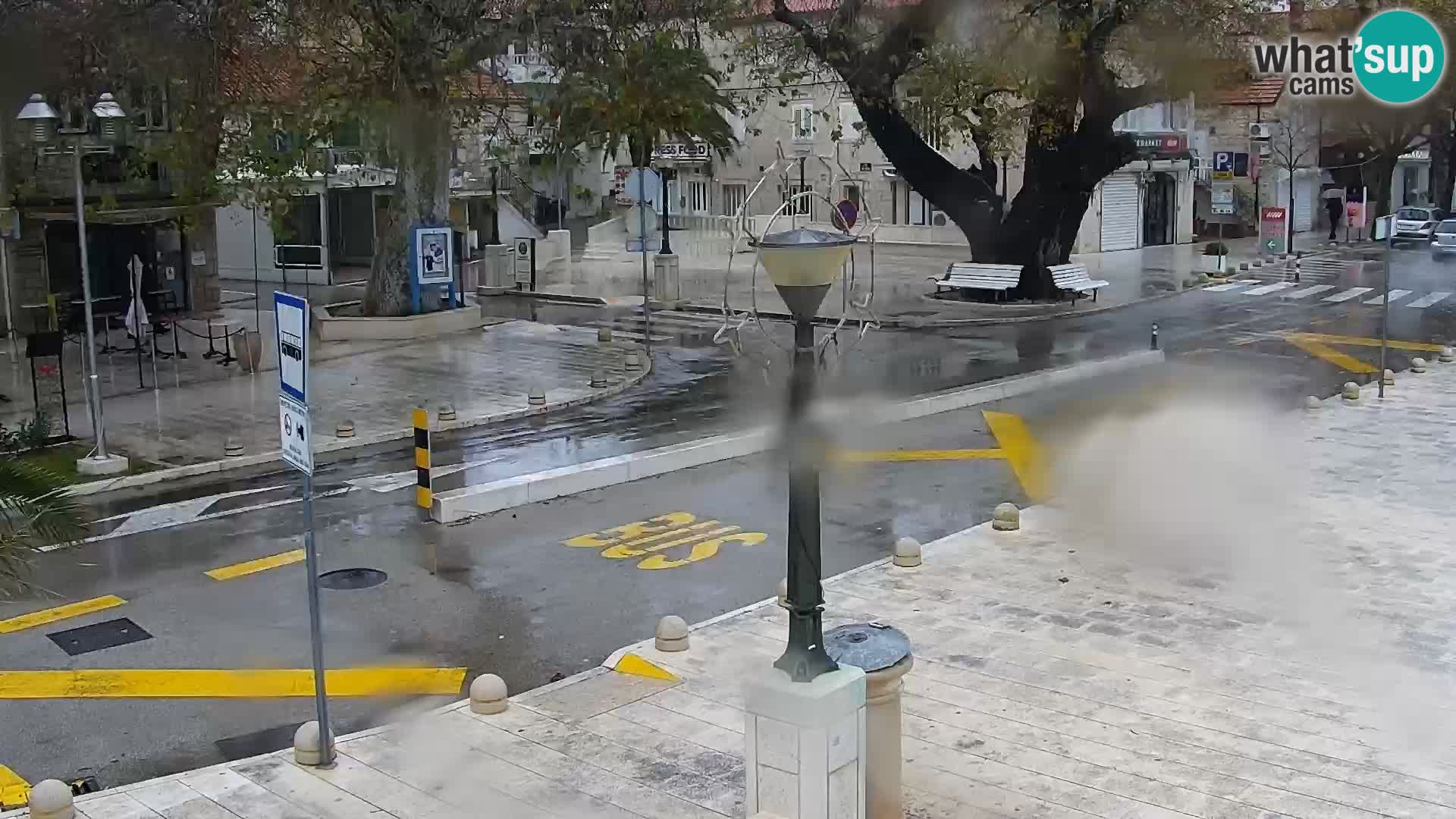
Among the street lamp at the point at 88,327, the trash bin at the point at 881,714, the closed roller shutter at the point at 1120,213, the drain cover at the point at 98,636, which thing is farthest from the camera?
the closed roller shutter at the point at 1120,213

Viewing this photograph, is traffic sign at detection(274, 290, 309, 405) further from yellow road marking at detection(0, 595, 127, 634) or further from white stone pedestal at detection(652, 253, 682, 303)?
white stone pedestal at detection(652, 253, 682, 303)

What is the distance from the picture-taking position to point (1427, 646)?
9.22m

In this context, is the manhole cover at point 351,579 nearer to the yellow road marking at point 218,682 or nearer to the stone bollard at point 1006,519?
the yellow road marking at point 218,682

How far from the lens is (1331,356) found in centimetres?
2306

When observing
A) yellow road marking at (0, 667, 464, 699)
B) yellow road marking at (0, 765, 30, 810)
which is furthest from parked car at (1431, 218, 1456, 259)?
yellow road marking at (0, 765, 30, 810)

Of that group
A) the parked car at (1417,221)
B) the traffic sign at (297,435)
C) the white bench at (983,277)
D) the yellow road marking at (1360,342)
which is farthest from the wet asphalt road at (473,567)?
the parked car at (1417,221)

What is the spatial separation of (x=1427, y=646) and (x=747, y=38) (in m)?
20.1

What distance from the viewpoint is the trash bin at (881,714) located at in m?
6.52

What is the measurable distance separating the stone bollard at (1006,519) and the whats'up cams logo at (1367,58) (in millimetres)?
18006

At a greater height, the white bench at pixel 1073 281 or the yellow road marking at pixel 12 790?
the white bench at pixel 1073 281

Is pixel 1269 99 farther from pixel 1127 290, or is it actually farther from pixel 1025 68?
pixel 1025 68

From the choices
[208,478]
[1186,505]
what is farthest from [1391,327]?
[208,478]

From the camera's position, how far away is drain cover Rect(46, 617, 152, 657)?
9.86 m

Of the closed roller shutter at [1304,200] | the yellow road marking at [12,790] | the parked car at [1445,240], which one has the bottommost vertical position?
the yellow road marking at [12,790]
